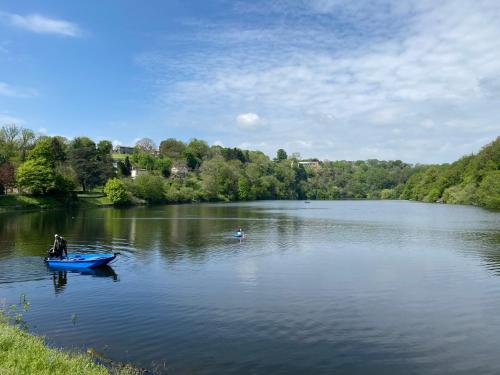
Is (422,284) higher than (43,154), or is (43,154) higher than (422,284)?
(43,154)

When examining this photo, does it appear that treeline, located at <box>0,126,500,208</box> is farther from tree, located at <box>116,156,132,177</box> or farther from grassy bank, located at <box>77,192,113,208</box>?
grassy bank, located at <box>77,192,113,208</box>

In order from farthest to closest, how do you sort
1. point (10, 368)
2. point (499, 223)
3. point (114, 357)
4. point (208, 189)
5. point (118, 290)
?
point (208, 189) → point (499, 223) → point (118, 290) → point (114, 357) → point (10, 368)

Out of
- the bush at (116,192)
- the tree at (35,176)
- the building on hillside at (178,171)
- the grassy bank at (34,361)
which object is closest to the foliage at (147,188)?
the bush at (116,192)

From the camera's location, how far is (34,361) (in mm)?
13273

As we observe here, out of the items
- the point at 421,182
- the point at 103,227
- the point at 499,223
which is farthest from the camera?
the point at 421,182

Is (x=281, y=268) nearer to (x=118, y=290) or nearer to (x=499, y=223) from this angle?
(x=118, y=290)

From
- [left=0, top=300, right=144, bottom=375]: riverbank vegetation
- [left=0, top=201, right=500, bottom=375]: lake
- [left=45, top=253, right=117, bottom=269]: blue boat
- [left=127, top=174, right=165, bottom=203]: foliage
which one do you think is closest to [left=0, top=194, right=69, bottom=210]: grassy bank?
[left=127, top=174, right=165, bottom=203]: foliage

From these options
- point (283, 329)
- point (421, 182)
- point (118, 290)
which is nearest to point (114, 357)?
point (283, 329)

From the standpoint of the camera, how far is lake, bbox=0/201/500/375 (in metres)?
17.8

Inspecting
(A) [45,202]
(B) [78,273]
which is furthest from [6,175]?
(B) [78,273]

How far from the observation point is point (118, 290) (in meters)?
29.0

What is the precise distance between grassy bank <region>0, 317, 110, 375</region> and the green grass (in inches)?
3793

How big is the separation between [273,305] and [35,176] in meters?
99.0

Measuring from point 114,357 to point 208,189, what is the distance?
166 metres
